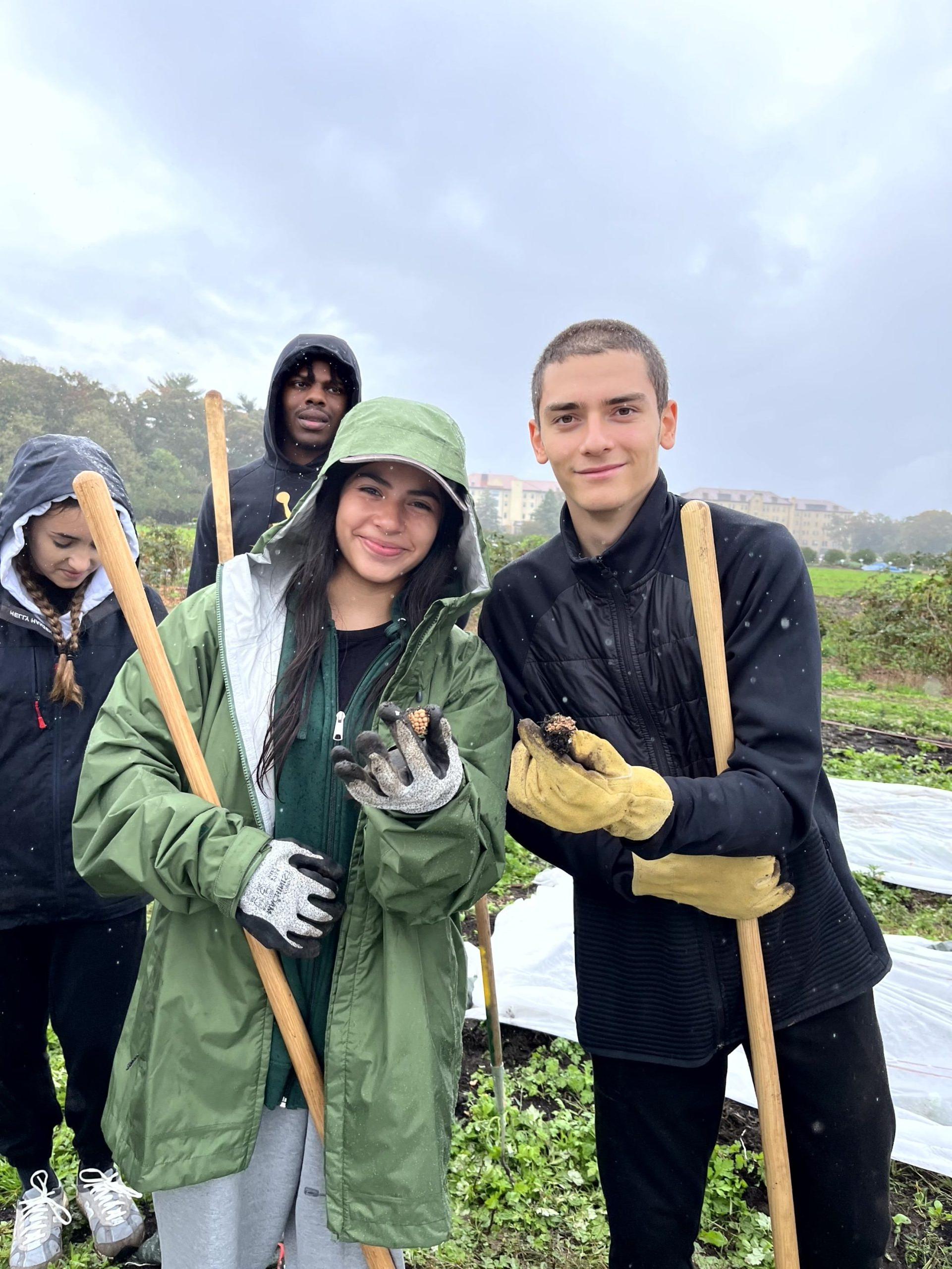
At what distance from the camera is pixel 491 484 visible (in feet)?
437

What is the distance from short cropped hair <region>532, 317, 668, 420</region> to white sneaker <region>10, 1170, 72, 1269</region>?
8.93 feet

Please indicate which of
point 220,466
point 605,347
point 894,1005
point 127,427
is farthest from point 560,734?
point 127,427

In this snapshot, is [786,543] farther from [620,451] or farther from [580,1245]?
[580,1245]

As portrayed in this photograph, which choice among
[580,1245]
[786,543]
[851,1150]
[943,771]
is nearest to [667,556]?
[786,543]

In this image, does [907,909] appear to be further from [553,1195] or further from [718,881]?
[718,881]

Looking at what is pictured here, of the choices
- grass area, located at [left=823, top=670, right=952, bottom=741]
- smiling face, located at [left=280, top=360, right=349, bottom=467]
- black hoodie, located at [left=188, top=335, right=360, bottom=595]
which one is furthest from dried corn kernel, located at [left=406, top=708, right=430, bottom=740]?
grass area, located at [left=823, top=670, right=952, bottom=741]

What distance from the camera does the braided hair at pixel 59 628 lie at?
206 cm

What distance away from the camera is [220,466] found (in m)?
2.20

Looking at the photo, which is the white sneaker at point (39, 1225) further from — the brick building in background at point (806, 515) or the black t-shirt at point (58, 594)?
the brick building in background at point (806, 515)

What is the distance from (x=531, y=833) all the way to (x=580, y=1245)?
153 centimetres

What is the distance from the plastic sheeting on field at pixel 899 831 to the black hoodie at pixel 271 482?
436cm

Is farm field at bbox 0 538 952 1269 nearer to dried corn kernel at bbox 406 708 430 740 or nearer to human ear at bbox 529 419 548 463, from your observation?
dried corn kernel at bbox 406 708 430 740

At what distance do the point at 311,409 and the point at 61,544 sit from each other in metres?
1.28

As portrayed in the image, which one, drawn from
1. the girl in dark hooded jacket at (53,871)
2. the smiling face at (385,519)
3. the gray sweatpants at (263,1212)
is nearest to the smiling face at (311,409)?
the girl in dark hooded jacket at (53,871)
